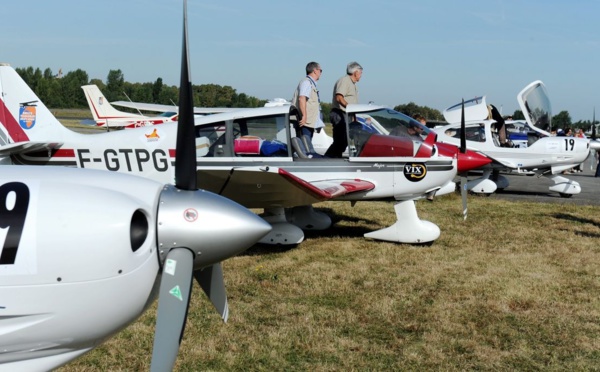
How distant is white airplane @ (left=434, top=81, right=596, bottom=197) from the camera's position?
572 inches

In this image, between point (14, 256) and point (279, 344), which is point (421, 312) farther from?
point (14, 256)

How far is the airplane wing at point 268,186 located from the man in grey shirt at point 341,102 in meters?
0.57

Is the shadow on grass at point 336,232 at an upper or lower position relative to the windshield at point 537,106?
lower

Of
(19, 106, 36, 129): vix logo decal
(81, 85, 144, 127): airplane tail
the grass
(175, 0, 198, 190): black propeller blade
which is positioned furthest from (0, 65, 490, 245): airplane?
(81, 85, 144, 127): airplane tail

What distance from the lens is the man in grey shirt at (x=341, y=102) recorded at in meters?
9.05

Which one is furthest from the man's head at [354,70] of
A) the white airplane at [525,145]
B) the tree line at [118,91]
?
the tree line at [118,91]

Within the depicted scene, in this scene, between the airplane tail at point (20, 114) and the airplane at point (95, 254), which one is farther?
the airplane tail at point (20, 114)

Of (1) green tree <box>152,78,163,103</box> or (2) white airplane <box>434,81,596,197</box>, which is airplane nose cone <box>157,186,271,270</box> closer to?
(2) white airplane <box>434,81,596,197</box>

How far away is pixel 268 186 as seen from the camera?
7.77 meters

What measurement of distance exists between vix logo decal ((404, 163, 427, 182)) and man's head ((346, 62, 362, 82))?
162cm

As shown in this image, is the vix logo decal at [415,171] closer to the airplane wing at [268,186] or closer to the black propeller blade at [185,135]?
the airplane wing at [268,186]

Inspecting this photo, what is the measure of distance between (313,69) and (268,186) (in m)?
2.38

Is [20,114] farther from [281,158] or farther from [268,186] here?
[268,186]

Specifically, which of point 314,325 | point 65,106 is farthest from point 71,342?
point 65,106
